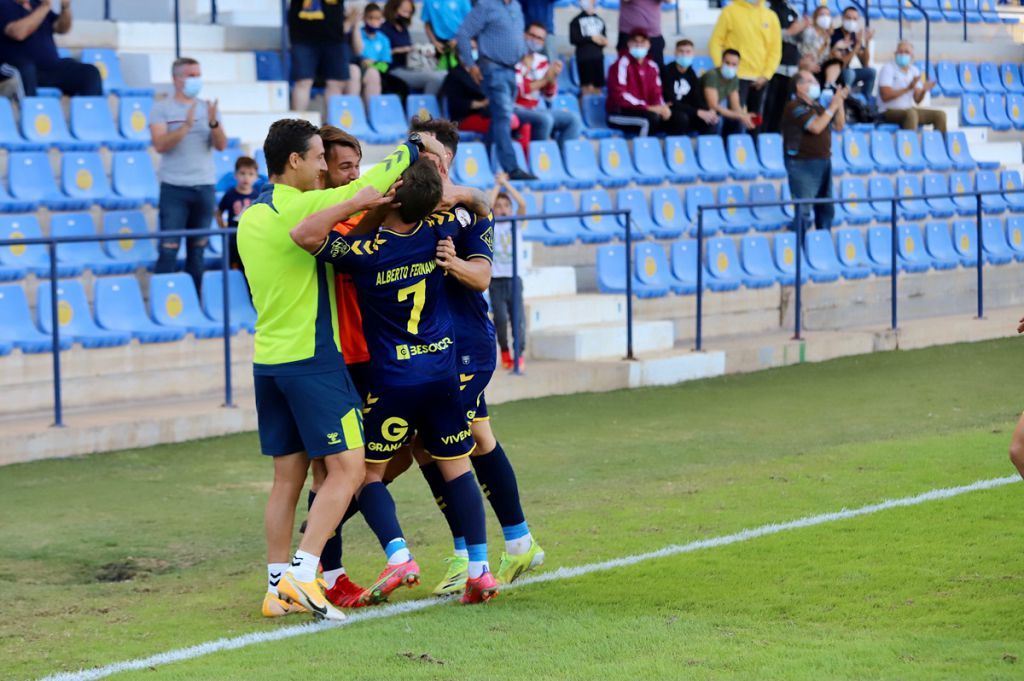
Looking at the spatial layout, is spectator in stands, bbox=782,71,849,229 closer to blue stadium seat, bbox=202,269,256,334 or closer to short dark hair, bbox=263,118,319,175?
blue stadium seat, bbox=202,269,256,334

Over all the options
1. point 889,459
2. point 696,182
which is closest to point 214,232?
point 889,459

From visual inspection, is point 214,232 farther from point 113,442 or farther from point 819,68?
point 819,68

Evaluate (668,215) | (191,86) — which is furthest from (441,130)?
(668,215)

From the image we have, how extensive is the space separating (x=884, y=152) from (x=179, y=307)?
A: 36.5 feet

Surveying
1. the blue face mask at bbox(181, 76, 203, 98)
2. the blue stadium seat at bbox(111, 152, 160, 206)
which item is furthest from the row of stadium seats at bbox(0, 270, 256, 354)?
the blue face mask at bbox(181, 76, 203, 98)

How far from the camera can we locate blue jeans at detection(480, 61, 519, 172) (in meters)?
15.7

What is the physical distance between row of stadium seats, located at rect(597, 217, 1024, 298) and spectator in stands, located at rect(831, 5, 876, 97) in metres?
2.93

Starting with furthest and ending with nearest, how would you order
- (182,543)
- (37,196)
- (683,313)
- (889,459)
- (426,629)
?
(683,313) < (37,196) < (889,459) < (182,543) < (426,629)

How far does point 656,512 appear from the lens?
27.1ft

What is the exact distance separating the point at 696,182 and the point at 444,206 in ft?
38.1

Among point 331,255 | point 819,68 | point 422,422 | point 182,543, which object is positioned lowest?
point 182,543

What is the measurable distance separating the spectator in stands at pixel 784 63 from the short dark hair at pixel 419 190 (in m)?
13.6

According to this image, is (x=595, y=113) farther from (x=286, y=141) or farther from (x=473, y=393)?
(x=286, y=141)

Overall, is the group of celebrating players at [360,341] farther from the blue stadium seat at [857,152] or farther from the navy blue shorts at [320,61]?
the blue stadium seat at [857,152]
